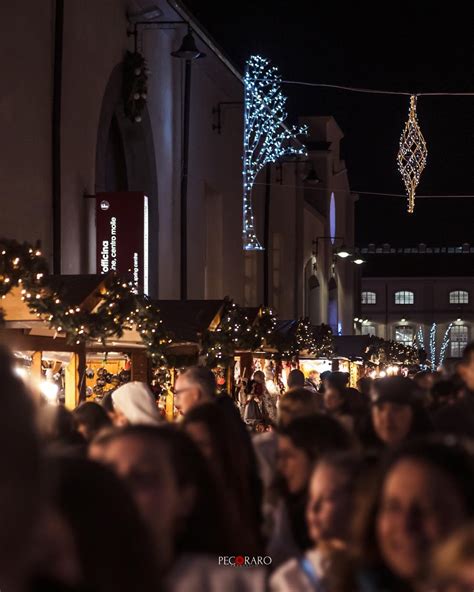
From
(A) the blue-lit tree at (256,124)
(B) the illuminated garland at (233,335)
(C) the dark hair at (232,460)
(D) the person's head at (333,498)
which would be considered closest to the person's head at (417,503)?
(D) the person's head at (333,498)

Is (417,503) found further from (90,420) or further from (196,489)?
(90,420)

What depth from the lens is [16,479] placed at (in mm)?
2361

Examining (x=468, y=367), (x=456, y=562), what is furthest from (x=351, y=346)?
(x=456, y=562)

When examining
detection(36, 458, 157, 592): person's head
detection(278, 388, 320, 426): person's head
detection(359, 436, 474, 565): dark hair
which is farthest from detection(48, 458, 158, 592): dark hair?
detection(278, 388, 320, 426): person's head

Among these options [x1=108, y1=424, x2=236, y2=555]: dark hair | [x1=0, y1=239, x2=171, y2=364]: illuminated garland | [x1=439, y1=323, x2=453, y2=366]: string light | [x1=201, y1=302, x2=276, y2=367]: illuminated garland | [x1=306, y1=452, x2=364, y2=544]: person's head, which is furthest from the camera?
[x1=439, y1=323, x2=453, y2=366]: string light

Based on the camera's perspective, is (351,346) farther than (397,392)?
Yes

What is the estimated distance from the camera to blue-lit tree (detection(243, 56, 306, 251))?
3797 centimetres

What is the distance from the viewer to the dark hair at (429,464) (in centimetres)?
386

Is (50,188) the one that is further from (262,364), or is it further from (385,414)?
(385,414)

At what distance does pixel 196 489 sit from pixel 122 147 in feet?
82.4

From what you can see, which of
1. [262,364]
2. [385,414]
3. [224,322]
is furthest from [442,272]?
[385,414]

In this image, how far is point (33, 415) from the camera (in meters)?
2.45

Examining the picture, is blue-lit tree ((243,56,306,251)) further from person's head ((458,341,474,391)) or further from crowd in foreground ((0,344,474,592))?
crowd in foreground ((0,344,474,592))

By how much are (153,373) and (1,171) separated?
4293 millimetres
